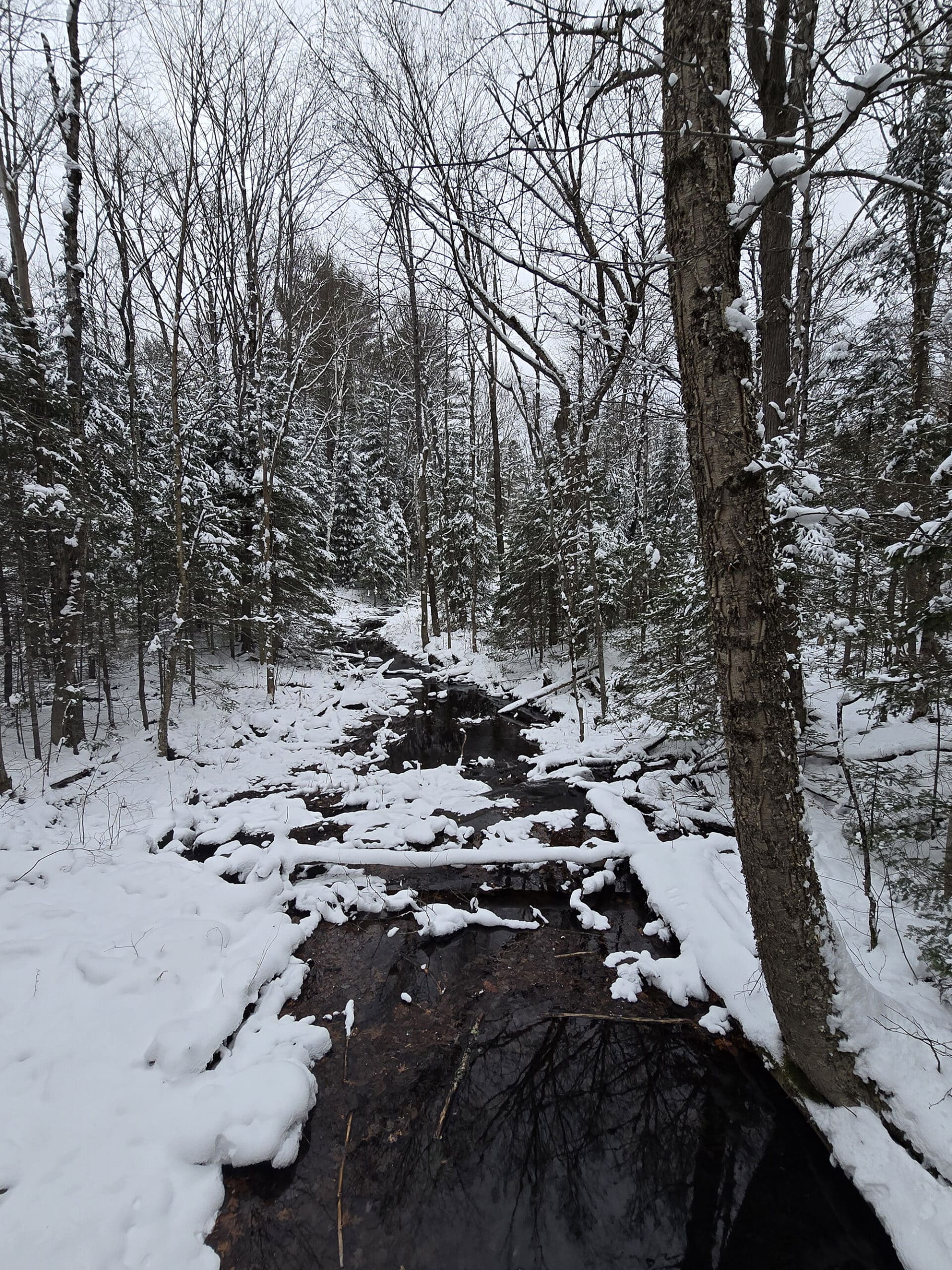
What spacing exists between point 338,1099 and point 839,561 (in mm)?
5957

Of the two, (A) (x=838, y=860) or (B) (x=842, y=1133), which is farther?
(A) (x=838, y=860)

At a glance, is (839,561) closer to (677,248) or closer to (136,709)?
(677,248)

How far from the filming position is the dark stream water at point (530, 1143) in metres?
2.52

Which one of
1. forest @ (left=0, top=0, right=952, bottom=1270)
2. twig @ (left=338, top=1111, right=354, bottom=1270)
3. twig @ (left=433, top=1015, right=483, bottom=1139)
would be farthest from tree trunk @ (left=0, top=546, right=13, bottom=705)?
twig @ (left=433, top=1015, right=483, bottom=1139)

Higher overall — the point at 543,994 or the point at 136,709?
the point at 136,709

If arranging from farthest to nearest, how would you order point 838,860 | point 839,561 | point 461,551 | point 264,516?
1. point 461,551
2. point 264,516
3. point 839,561
4. point 838,860

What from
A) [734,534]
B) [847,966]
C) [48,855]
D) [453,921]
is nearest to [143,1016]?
[453,921]

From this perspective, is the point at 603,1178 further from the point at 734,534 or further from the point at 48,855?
the point at 48,855

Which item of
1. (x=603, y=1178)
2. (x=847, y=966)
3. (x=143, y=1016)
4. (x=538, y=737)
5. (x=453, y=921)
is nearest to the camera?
(x=847, y=966)

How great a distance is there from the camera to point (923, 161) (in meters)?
5.15

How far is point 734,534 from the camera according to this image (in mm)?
2396

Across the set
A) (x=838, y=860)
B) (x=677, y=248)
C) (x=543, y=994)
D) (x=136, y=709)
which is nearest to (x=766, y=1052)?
(x=543, y=994)

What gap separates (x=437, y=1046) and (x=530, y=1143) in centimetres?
81

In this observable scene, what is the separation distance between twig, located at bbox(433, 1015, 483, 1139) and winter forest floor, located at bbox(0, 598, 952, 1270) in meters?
0.02
